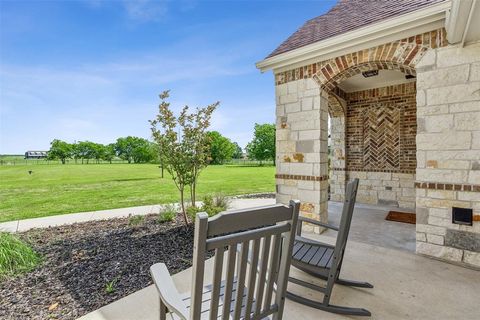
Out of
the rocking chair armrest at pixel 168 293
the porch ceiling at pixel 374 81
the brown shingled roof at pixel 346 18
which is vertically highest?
the brown shingled roof at pixel 346 18

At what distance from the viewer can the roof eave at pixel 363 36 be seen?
3123mm

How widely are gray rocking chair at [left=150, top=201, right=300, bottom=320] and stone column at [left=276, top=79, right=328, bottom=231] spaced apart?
3340mm

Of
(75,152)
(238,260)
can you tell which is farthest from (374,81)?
(75,152)

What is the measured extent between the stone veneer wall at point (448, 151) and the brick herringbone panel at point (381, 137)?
3.47 meters

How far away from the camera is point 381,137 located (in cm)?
661

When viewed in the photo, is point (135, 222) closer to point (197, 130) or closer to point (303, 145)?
point (197, 130)

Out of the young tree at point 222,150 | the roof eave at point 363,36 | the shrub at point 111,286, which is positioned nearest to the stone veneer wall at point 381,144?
the roof eave at point 363,36

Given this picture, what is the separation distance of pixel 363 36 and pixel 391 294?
3590 millimetres

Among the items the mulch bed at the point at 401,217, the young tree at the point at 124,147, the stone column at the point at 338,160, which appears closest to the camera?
the mulch bed at the point at 401,217

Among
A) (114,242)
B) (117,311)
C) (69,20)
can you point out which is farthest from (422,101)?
(69,20)

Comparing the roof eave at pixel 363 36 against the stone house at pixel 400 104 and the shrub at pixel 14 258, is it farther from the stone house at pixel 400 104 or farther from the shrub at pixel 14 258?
the shrub at pixel 14 258

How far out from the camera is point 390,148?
21.3 ft

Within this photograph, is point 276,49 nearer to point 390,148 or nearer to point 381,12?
point 381,12

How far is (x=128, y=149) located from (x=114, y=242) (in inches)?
3187
